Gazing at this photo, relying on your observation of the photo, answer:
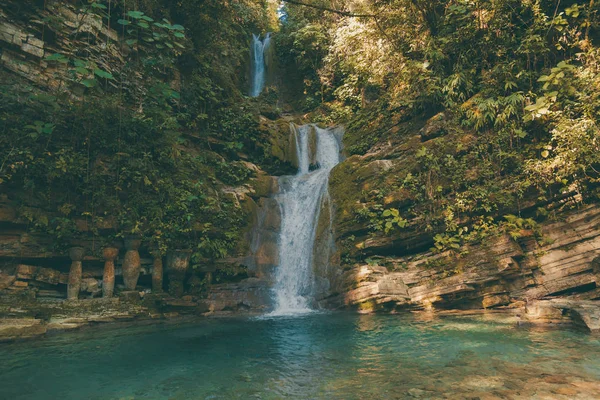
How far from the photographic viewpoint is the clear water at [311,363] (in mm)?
3975

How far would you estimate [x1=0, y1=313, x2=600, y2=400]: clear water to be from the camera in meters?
3.97

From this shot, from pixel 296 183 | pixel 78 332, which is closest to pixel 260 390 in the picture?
pixel 78 332

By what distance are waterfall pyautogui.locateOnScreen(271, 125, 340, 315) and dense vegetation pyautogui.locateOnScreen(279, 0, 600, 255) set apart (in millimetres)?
2130

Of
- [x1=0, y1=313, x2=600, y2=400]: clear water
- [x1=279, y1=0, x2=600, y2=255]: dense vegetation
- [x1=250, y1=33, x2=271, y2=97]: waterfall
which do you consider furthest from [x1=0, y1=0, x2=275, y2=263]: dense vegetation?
[x1=250, y1=33, x2=271, y2=97]: waterfall

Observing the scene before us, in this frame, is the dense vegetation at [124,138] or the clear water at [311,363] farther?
the dense vegetation at [124,138]

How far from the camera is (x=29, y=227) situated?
26.8 feet

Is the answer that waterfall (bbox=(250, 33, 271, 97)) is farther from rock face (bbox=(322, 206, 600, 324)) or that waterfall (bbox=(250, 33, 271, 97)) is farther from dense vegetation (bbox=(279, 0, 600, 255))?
rock face (bbox=(322, 206, 600, 324))

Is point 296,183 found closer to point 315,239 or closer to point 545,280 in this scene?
point 315,239

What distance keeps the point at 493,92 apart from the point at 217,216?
398 inches

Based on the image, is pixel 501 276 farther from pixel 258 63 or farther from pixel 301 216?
pixel 258 63

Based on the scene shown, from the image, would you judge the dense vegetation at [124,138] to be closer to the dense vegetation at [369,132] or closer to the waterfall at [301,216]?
the dense vegetation at [369,132]

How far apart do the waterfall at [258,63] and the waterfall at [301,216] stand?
729cm

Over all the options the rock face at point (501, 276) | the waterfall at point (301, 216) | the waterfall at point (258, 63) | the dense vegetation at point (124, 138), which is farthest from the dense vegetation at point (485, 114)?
the waterfall at point (258, 63)

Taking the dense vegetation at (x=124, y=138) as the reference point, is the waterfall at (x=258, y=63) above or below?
above
